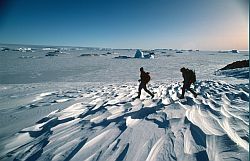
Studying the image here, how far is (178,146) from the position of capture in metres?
3.31

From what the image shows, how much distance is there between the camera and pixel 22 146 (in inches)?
156

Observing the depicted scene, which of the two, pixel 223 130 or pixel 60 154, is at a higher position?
pixel 223 130

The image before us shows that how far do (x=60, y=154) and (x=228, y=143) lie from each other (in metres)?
2.60

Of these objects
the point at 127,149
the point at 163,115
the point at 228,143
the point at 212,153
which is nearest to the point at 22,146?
the point at 127,149

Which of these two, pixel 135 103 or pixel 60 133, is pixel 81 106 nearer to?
pixel 135 103

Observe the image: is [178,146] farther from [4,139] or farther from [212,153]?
[4,139]

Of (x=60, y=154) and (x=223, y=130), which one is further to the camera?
(x=223, y=130)

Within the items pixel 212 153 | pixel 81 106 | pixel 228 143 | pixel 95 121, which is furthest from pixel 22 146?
pixel 228 143

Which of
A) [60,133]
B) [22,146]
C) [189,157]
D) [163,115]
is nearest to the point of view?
[189,157]

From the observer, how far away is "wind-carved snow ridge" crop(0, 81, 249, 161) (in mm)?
3162

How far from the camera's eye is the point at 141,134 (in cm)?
386

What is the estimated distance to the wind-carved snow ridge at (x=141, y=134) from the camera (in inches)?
124

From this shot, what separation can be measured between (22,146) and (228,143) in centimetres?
356

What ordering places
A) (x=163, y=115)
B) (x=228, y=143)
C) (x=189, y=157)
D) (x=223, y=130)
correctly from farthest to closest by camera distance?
(x=163, y=115) < (x=223, y=130) < (x=228, y=143) < (x=189, y=157)
